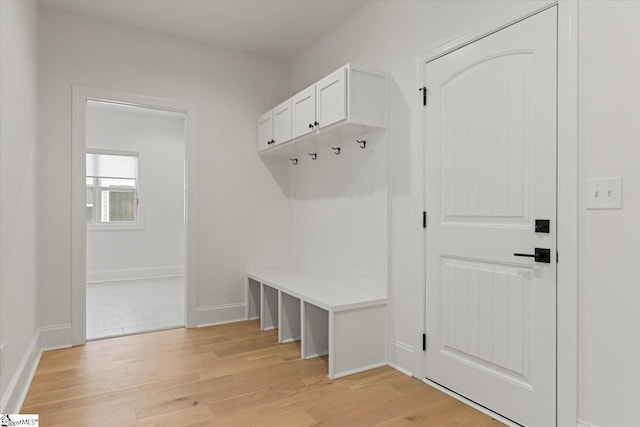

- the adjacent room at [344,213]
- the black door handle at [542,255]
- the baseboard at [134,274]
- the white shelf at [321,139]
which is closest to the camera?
the adjacent room at [344,213]

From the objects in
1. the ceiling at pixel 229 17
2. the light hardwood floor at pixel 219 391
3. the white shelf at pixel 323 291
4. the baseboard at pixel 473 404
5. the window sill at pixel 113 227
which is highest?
the ceiling at pixel 229 17

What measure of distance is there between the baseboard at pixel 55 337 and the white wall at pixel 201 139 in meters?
0.03

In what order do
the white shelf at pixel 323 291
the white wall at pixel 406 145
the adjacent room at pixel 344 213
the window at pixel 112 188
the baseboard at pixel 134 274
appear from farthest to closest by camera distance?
the window at pixel 112 188, the baseboard at pixel 134 274, the white shelf at pixel 323 291, the white wall at pixel 406 145, the adjacent room at pixel 344 213

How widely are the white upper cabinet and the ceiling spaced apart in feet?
2.38

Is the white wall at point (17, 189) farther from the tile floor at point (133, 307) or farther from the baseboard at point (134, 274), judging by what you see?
the baseboard at point (134, 274)

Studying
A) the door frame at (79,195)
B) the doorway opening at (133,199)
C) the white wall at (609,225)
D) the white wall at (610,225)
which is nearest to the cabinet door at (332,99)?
the white wall at (609,225)

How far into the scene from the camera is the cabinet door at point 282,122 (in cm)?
350

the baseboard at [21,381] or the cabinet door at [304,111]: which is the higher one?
the cabinet door at [304,111]

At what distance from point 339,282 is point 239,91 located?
2.26 metres

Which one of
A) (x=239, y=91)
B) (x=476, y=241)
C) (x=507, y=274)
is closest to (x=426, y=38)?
(x=476, y=241)

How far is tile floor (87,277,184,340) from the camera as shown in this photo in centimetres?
376

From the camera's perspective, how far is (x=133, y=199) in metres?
6.74

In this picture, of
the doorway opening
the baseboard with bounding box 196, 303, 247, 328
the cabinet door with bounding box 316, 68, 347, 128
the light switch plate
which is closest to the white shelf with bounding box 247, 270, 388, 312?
the baseboard with bounding box 196, 303, 247, 328

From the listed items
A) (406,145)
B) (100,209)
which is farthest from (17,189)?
(100,209)
